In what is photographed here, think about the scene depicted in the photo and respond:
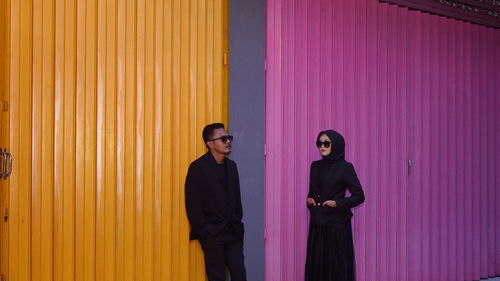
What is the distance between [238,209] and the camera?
468 cm

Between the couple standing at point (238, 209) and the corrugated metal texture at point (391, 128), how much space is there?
1.42 ft

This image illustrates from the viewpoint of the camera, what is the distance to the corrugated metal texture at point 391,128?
212 inches

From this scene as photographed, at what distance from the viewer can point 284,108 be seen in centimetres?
536

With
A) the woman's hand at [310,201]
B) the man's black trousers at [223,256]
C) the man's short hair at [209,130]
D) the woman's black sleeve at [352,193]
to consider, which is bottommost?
the man's black trousers at [223,256]

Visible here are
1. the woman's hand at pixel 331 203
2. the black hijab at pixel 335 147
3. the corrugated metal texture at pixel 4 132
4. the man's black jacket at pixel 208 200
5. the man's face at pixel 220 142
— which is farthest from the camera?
the black hijab at pixel 335 147

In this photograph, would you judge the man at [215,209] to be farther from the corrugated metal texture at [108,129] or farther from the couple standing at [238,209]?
the corrugated metal texture at [108,129]

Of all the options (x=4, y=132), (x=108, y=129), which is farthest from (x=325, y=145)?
(x=4, y=132)

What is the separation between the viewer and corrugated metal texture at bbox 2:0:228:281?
13.7 feet

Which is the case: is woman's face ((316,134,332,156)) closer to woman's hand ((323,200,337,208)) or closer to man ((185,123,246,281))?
woman's hand ((323,200,337,208))

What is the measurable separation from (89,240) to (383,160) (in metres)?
3.50

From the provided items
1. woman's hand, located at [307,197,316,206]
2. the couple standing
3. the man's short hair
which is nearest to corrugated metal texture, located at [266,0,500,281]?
woman's hand, located at [307,197,316,206]

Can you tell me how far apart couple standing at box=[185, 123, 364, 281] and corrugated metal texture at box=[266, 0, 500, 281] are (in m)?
0.43

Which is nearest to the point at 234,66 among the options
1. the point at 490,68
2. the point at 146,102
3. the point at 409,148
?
the point at 146,102

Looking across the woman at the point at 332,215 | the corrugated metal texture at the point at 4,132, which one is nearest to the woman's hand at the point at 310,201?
the woman at the point at 332,215
